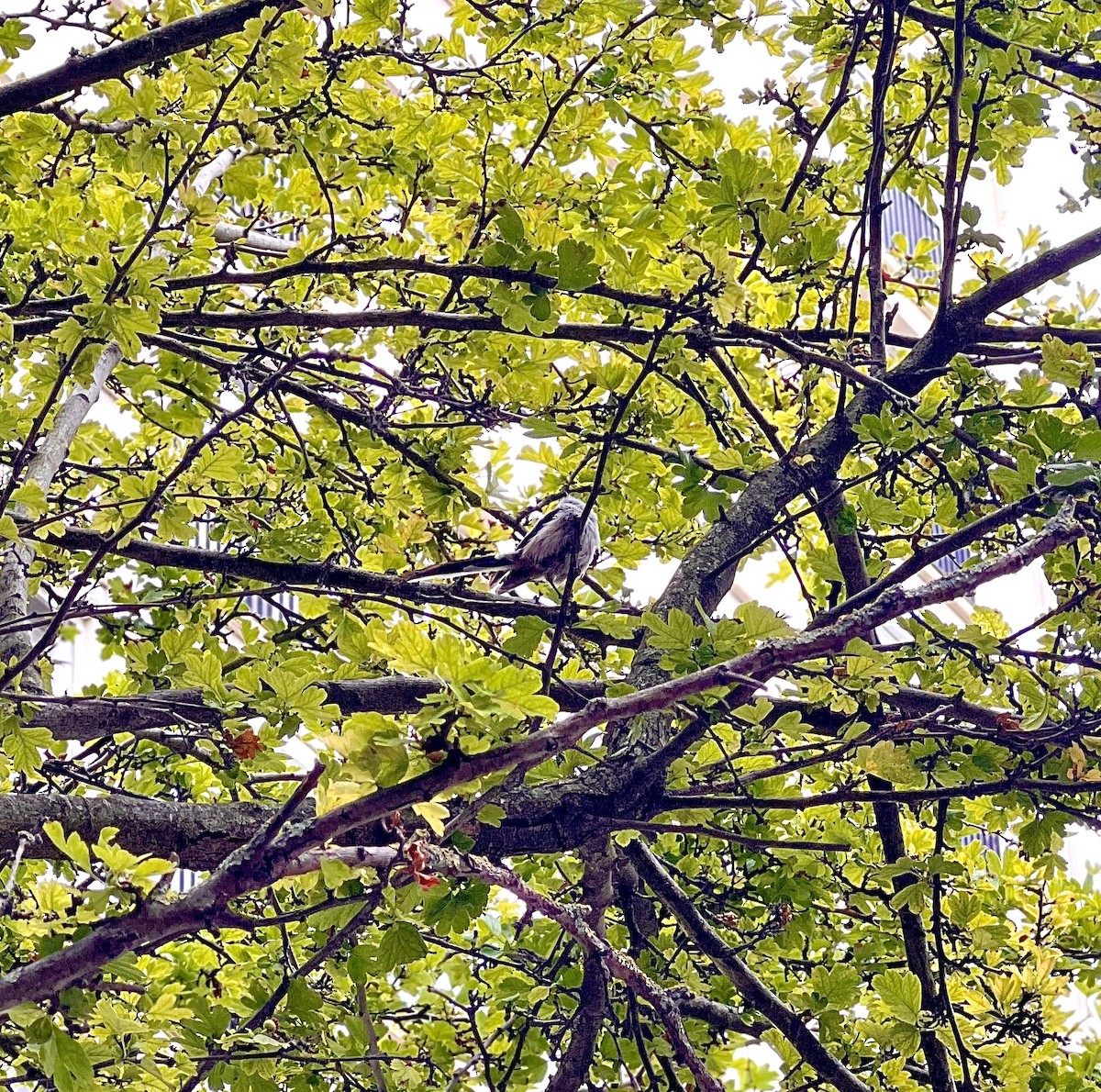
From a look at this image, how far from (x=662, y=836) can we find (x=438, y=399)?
6.24 ft

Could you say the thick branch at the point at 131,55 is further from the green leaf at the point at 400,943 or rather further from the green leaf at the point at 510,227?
the green leaf at the point at 400,943

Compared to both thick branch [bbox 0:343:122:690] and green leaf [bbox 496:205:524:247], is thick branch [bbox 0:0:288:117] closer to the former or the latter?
thick branch [bbox 0:343:122:690]

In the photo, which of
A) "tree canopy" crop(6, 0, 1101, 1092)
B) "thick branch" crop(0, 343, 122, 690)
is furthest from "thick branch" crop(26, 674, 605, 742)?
"thick branch" crop(0, 343, 122, 690)

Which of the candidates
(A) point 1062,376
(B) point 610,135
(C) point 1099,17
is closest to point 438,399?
(B) point 610,135

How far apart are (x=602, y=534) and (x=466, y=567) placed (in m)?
0.62

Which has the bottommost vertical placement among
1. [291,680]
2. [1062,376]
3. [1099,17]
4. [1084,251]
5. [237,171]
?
[291,680]

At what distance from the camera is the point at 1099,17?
11.8 feet

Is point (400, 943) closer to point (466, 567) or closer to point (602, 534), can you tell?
point (466, 567)

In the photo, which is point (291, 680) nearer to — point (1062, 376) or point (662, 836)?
point (1062, 376)

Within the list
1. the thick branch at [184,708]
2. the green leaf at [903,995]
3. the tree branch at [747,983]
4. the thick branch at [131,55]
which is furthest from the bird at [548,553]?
the thick branch at [131,55]

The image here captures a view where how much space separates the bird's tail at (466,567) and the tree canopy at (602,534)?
0.33 ft

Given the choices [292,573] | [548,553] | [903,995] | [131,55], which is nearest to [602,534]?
[548,553]

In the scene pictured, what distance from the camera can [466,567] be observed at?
4402mm

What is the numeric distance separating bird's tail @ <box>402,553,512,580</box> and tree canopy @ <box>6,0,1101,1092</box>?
0.10m
